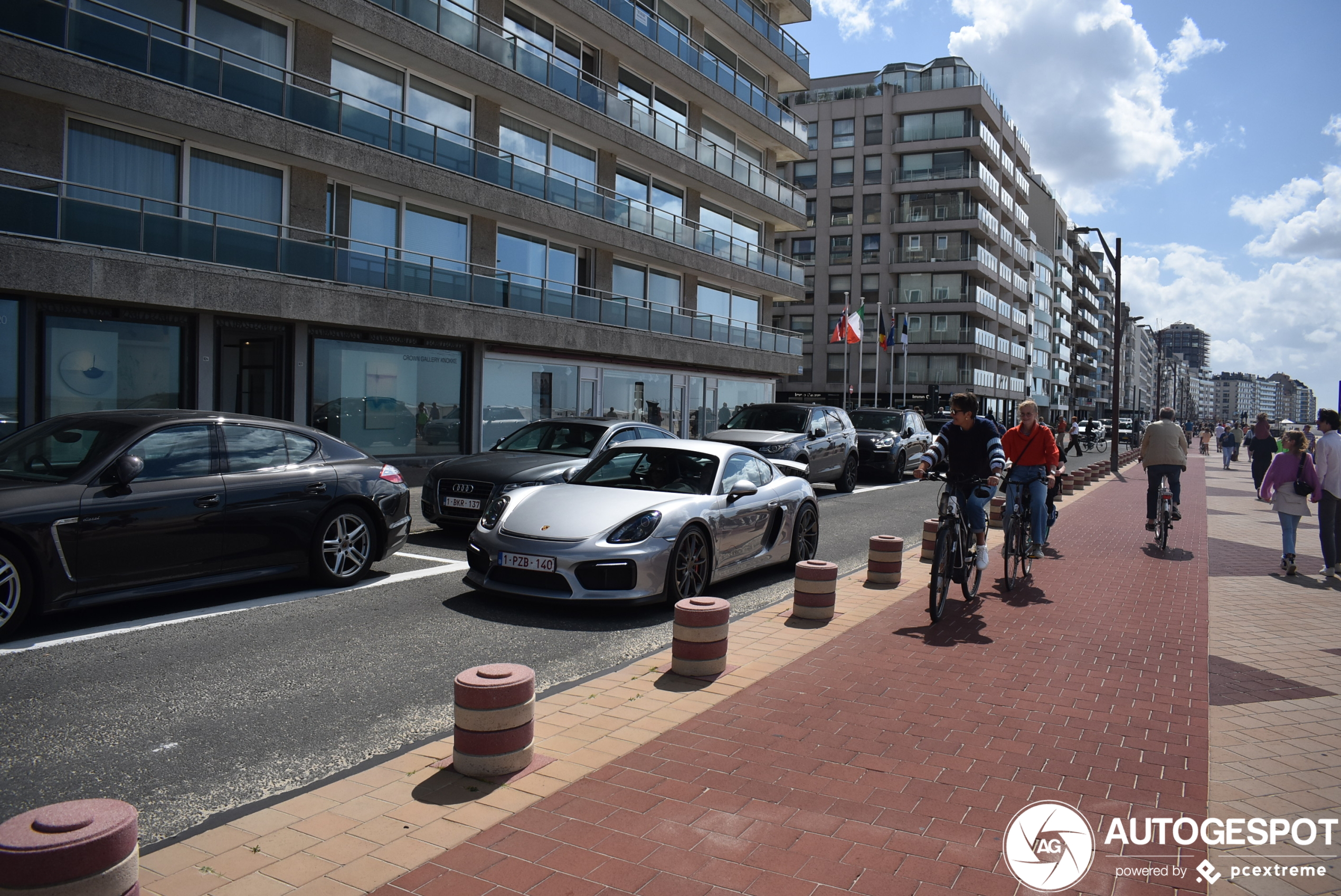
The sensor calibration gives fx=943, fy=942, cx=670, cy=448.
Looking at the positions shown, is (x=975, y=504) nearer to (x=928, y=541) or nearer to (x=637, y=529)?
(x=928, y=541)

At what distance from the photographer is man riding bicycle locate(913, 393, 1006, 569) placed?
7.82 meters

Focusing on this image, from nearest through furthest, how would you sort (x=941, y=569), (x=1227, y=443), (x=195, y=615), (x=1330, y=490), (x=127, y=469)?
1. (x=127, y=469)
2. (x=195, y=615)
3. (x=941, y=569)
4. (x=1330, y=490)
5. (x=1227, y=443)

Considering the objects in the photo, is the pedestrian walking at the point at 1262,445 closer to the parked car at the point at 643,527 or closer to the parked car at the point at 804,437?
the parked car at the point at 804,437

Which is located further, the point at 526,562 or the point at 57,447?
the point at 526,562

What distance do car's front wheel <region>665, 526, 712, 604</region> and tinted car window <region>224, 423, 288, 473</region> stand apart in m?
3.20

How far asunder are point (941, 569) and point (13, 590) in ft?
20.4

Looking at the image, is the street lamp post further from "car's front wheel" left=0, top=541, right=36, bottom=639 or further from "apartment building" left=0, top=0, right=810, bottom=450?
"car's front wheel" left=0, top=541, right=36, bottom=639

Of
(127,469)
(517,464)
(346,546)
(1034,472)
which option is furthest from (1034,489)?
(127,469)

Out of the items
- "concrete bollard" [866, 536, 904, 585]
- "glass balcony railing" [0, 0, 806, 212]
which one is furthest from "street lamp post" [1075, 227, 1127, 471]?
"concrete bollard" [866, 536, 904, 585]

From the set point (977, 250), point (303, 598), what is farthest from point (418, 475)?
point (977, 250)

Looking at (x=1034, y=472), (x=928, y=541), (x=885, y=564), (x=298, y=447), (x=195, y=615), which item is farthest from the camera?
(x=928, y=541)

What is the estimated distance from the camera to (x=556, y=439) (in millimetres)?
11602

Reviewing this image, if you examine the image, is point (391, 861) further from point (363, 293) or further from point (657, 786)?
point (363, 293)

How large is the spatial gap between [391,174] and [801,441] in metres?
10.3
